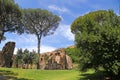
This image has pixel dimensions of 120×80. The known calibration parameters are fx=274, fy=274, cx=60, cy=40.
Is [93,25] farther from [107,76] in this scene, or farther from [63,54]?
[63,54]

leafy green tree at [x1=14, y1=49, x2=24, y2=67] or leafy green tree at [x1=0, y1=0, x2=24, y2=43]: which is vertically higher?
leafy green tree at [x1=0, y1=0, x2=24, y2=43]

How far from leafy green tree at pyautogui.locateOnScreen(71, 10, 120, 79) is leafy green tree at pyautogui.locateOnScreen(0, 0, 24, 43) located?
19018 millimetres

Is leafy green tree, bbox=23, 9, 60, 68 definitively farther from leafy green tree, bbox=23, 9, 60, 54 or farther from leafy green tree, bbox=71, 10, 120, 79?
leafy green tree, bbox=71, 10, 120, 79

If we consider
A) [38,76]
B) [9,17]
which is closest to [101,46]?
[38,76]

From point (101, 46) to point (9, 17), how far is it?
78.5 ft

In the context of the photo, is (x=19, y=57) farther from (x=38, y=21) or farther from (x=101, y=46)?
(x=101, y=46)

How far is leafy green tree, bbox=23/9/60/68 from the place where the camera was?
6619 centimetres

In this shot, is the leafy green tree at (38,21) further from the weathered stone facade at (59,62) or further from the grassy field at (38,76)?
the grassy field at (38,76)

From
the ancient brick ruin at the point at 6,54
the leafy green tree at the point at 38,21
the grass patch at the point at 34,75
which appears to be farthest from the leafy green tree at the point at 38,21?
the grass patch at the point at 34,75

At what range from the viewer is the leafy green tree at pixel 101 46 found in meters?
33.0

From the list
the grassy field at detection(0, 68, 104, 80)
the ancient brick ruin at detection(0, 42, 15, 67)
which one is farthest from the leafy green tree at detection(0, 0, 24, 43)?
the grassy field at detection(0, 68, 104, 80)

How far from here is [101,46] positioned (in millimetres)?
33312

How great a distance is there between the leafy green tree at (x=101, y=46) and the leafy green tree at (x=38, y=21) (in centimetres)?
3066

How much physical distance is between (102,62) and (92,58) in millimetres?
1311
